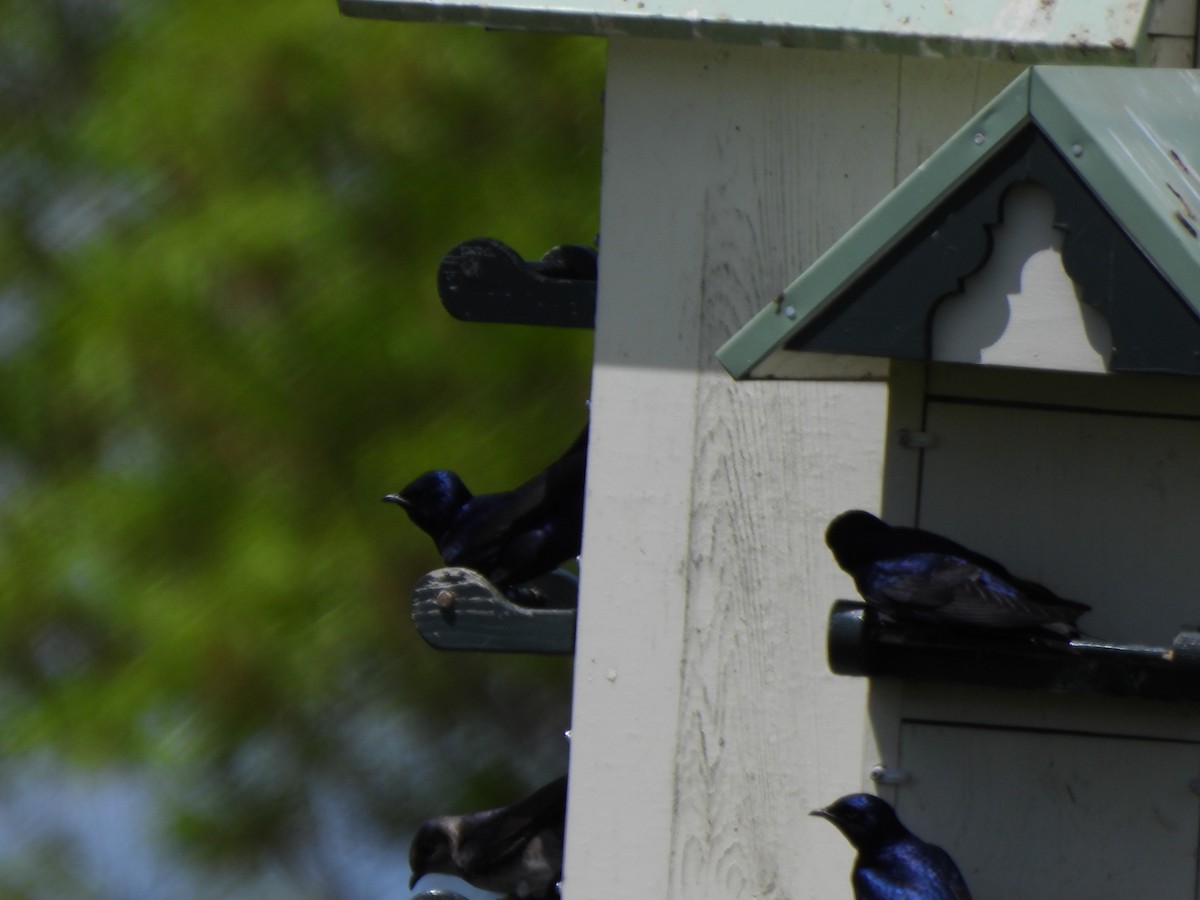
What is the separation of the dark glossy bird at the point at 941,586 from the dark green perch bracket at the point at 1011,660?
33mm

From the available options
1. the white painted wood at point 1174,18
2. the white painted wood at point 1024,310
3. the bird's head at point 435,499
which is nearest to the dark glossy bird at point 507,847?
the bird's head at point 435,499

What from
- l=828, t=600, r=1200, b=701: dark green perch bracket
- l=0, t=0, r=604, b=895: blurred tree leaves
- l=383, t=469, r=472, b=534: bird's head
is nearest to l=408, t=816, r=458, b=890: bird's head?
l=383, t=469, r=472, b=534: bird's head

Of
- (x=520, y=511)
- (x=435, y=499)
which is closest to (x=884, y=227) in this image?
(x=520, y=511)

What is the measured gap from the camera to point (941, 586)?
9.91ft

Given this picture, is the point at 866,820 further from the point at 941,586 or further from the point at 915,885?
the point at 941,586

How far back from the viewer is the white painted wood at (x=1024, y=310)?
2844 mm

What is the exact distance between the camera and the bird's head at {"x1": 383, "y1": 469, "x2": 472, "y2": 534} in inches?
169

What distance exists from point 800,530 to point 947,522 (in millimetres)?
506

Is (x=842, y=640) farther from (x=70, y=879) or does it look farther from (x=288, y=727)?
(x=70, y=879)

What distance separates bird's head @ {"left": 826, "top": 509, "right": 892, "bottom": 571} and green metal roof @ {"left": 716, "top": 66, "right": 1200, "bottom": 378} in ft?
1.12

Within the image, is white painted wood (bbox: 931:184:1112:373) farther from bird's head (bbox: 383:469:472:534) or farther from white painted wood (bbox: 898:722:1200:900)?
bird's head (bbox: 383:469:472:534)

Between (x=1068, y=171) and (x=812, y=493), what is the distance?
110cm

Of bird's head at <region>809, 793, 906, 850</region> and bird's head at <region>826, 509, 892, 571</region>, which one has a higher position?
bird's head at <region>826, 509, 892, 571</region>

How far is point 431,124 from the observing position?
22.9ft
